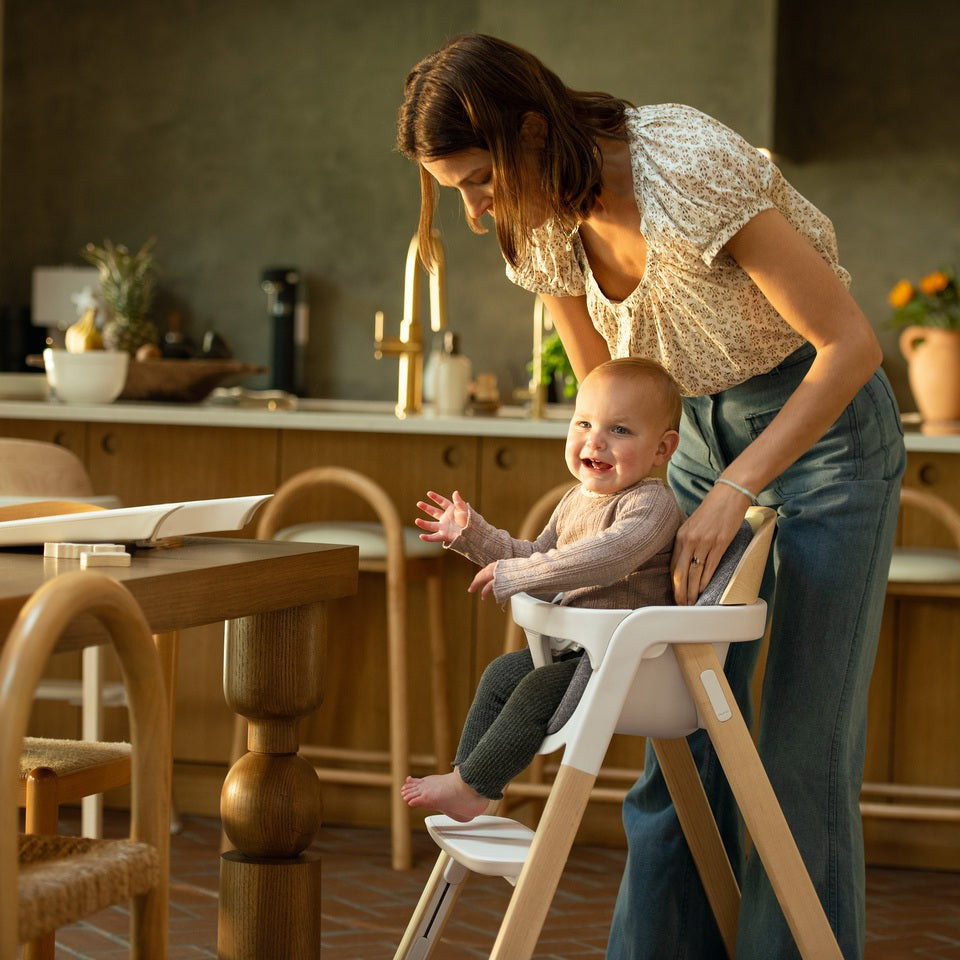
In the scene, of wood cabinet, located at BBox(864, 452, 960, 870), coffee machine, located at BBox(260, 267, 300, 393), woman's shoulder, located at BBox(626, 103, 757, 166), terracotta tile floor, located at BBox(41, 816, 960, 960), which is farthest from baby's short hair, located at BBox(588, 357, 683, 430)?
coffee machine, located at BBox(260, 267, 300, 393)

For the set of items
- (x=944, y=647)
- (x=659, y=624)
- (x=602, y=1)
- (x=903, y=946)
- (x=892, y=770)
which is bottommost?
(x=903, y=946)

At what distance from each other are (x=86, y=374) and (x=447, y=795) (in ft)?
7.18

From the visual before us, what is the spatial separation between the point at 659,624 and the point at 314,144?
17.3 feet

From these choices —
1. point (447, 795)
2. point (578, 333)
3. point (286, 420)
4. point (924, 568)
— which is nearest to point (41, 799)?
point (447, 795)

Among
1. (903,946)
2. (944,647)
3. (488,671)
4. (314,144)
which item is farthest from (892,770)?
(314,144)

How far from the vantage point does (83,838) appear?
1182mm

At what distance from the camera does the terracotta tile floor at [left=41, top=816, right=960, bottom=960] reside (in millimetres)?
2582

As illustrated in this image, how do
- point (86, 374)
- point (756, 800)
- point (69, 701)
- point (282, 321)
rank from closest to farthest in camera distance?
point (756, 800) → point (69, 701) → point (86, 374) → point (282, 321)

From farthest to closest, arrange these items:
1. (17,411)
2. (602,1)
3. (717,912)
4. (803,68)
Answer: (803,68)
(602,1)
(17,411)
(717,912)

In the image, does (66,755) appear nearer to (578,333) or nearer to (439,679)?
(578,333)

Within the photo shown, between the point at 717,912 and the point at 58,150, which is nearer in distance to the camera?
the point at 717,912

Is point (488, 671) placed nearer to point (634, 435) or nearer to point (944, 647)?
point (634, 435)

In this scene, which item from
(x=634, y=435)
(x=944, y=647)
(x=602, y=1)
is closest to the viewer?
(x=634, y=435)

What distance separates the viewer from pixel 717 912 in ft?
6.38
